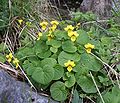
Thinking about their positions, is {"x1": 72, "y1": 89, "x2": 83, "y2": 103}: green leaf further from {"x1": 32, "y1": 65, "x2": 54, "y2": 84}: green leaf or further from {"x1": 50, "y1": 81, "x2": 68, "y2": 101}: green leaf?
{"x1": 32, "y1": 65, "x2": 54, "y2": 84}: green leaf

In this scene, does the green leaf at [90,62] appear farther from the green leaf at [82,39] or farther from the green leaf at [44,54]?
the green leaf at [44,54]

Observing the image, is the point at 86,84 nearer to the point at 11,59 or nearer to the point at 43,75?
the point at 43,75

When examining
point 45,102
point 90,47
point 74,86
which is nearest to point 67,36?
point 90,47

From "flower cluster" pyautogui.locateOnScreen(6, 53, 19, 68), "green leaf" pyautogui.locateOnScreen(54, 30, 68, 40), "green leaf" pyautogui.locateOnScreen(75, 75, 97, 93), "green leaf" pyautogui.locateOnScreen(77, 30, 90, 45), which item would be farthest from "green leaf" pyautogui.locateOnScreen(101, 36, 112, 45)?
"flower cluster" pyautogui.locateOnScreen(6, 53, 19, 68)

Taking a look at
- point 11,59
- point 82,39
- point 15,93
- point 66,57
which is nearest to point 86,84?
point 66,57

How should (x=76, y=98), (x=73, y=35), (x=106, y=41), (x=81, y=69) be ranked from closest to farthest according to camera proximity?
(x=76, y=98) < (x=81, y=69) < (x=73, y=35) < (x=106, y=41)

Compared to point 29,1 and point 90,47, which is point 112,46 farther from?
point 29,1
